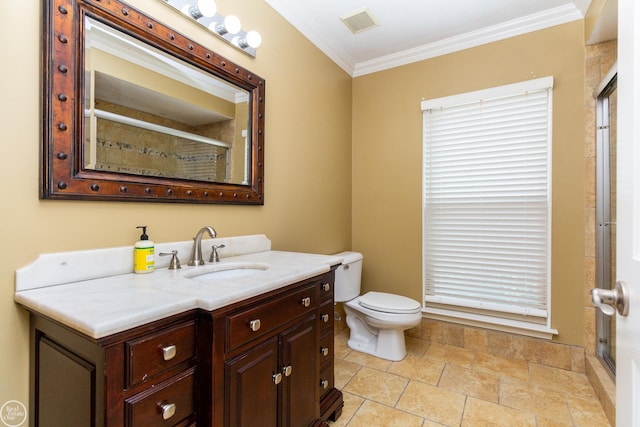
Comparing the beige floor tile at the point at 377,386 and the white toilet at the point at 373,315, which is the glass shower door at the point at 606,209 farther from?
the beige floor tile at the point at 377,386

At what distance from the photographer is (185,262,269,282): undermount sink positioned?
4.42ft

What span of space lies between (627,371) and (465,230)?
1.85 meters

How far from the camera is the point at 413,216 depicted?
2.60m

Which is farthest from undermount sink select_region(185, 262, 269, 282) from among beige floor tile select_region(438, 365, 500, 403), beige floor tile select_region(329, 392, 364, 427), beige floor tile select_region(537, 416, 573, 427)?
beige floor tile select_region(537, 416, 573, 427)

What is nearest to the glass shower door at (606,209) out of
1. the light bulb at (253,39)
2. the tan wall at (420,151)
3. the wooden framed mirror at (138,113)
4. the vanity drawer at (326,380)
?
the tan wall at (420,151)

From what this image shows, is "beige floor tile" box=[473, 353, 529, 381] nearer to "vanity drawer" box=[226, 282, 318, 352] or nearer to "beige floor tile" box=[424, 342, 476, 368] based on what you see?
"beige floor tile" box=[424, 342, 476, 368]

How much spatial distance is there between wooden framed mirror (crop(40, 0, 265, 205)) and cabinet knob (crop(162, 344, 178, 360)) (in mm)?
648

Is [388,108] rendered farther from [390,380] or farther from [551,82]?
[390,380]

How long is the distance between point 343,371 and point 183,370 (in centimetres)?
147

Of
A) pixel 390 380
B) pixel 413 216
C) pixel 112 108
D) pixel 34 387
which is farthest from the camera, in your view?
pixel 413 216

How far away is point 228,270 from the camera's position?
4.87 feet

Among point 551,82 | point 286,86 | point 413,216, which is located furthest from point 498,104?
point 286,86

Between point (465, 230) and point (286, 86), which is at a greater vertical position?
point (286, 86)

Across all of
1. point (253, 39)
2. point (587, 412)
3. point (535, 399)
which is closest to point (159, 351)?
point (253, 39)
